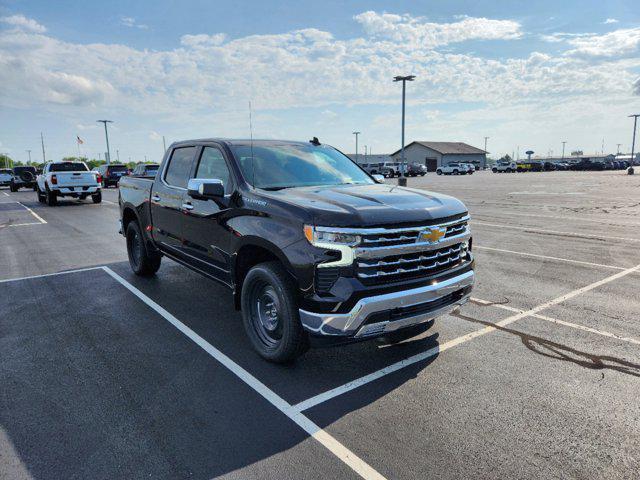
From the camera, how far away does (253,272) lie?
3.94 meters

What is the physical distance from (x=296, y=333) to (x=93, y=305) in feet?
11.3

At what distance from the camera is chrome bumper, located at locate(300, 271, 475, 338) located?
328 cm

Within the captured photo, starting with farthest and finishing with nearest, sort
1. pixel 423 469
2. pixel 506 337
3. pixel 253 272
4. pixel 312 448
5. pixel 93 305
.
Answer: pixel 93 305, pixel 506 337, pixel 253 272, pixel 312 448, pixel 423 469

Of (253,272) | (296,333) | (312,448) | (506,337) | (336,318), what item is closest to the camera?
(312,448)

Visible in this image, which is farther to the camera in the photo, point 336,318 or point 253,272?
point 253,272

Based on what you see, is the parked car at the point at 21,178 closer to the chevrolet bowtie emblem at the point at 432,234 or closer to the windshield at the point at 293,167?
the windshield at the point at 293,167

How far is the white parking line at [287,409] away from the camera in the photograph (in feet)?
8.71

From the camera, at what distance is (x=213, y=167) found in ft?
16.1

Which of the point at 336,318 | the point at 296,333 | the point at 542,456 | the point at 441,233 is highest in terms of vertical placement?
the point at 441,233

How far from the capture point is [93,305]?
5758mm

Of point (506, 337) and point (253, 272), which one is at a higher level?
point (253, 272)

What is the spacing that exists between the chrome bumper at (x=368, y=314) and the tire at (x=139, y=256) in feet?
13.8

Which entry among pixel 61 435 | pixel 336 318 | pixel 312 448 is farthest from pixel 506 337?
pixel 61 435

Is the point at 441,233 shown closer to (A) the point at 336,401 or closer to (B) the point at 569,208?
(A) the point at 336,401
